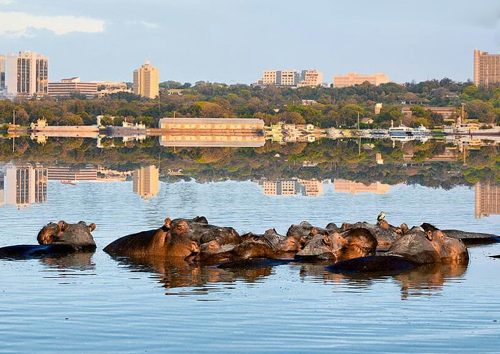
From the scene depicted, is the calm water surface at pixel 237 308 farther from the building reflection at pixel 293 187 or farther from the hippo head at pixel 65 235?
the building reflection at pixel 293 187

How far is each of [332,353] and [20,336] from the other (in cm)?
319

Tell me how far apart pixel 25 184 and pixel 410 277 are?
27.3 metres

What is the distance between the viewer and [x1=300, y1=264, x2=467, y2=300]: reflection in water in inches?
682

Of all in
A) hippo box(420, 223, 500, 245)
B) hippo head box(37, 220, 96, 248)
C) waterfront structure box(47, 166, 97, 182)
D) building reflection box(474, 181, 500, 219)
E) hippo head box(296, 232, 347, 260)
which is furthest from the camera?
waterfront structure box(47, 166, 97, 182)

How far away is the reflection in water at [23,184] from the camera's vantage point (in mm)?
36041

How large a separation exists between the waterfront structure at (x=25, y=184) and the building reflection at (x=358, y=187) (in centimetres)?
957

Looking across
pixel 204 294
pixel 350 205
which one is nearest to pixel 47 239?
pixel 204 294

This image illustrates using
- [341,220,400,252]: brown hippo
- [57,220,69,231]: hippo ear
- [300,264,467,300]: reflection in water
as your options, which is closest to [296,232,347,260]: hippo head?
[300,264,467,300]: reflection in water

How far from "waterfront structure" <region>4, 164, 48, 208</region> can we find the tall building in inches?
116

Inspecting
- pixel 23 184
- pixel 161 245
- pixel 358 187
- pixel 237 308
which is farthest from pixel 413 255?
pixel 23 184

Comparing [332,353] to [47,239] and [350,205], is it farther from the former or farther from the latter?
[350,205]

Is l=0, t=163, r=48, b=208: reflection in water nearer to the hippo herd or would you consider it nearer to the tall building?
the tall building

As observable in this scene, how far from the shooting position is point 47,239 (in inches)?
875

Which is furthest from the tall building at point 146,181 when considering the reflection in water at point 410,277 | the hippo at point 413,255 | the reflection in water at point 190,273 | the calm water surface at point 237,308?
the reflection in water at point 410,277
